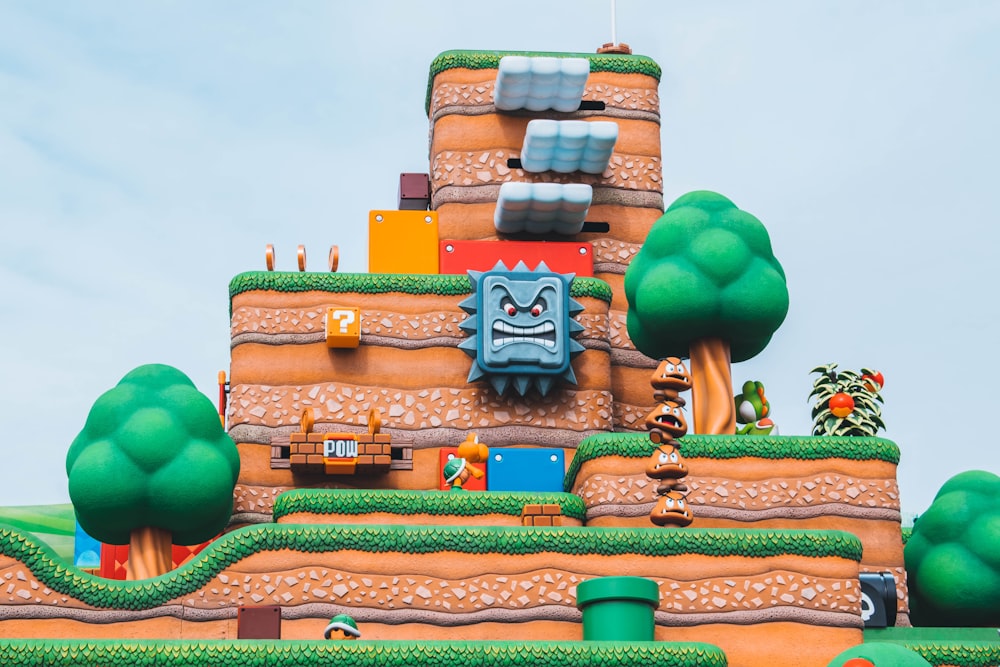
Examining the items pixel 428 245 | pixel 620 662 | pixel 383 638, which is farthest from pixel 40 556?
pixel 428 245

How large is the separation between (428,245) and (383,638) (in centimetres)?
787

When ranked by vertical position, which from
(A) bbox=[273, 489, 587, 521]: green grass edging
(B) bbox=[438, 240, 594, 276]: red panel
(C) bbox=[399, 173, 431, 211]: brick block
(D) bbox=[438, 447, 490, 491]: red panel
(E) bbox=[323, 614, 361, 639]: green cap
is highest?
(C) bbox=[399, 173, 431, 211]: brick block

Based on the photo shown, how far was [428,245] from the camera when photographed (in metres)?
23.4

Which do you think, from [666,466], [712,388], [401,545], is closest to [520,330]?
[712,388]

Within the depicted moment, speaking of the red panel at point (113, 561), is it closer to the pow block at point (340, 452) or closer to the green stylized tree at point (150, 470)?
the green stylized tree at point (150, 470)

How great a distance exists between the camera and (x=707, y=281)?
65.6ft

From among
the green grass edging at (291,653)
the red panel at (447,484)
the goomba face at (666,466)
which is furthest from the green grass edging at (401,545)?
the red panel at (447,484)

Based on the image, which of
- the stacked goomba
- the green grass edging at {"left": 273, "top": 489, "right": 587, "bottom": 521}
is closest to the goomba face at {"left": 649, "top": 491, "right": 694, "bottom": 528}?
the stacked goomba

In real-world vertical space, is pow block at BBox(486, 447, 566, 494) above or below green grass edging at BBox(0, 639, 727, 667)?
above

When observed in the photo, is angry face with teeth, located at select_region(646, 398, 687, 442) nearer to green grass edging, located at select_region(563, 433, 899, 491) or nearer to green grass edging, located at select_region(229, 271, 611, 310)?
green grass edging, located at select_region(563, 433, 899, 491)

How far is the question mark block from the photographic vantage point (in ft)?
69.7

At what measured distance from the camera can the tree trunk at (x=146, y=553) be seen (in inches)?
757

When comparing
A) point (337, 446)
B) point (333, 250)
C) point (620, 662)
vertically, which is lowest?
point (620, 662)

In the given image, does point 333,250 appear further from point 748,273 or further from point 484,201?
point 748,273
